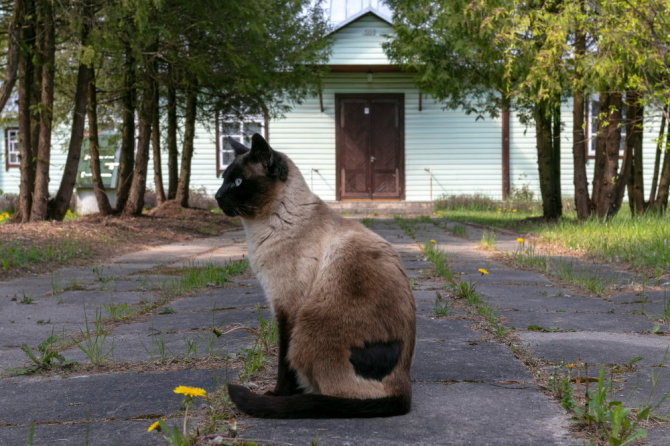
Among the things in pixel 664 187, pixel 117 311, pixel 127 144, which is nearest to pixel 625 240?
pixel 664 187

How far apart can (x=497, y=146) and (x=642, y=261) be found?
15807 mm

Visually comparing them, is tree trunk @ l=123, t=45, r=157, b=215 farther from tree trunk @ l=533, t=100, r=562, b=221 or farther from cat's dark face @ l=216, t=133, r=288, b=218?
cat's dark face @ l=216, t=133, r=288, b=218

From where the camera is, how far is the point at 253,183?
300cm

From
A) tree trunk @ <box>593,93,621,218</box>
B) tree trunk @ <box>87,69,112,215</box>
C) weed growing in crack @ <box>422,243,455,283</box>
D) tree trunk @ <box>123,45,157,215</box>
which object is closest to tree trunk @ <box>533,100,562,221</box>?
tree trunk @ <box>593,93,621,218</box>

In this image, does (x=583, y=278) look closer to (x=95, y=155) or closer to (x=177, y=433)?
(x=177, y=433)

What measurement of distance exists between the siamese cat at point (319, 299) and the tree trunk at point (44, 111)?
8.06 metres

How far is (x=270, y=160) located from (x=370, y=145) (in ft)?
63.9

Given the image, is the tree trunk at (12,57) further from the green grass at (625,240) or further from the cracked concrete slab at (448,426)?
the cracked concrete slab at (448,426)

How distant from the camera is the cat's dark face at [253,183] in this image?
2.98 m

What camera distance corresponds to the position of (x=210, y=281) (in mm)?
6094

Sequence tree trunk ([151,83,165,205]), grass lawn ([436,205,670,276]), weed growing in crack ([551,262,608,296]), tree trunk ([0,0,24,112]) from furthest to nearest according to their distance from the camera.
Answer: tree trunk ([151,83,165,205]), tree trunk ([0,0,24,112]), grass lawn ([436,205,670,276]), weed growing in crack ([551,262,608,296])

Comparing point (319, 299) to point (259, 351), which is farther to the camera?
point (259, 351)

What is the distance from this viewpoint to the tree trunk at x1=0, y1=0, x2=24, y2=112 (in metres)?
9.06

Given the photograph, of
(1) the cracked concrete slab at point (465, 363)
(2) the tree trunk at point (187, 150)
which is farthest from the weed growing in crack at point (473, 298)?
(2) the tree trunk at point (187, 150)
